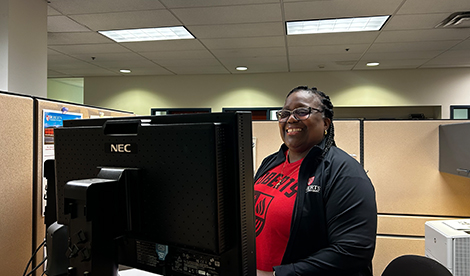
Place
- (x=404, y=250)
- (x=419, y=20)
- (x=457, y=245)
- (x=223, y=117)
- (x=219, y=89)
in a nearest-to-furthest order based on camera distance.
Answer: (x=223, y=117)
(x=457, y=245)
(x=404, y=250)
(x=419, y=20)
(x=219, y=89)

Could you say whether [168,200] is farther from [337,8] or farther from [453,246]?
[337,8]

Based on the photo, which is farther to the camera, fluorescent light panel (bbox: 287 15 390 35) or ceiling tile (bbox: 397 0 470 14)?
fluorescent light panel (bbox: 287 15 390 35)

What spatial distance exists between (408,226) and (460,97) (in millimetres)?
4313

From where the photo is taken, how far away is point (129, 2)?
2.89 metres

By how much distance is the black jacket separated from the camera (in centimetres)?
97

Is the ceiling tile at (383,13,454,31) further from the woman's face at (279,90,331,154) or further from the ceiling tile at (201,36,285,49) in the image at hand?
the woman's face at (279,90,331,154)

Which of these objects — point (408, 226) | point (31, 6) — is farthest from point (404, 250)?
point (31, 6)

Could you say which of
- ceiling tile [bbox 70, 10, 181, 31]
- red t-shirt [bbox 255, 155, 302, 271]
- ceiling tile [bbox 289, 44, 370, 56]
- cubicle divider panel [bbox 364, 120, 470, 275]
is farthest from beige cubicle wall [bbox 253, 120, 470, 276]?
ceiling tile [bbox 289, 44, 370, 56]

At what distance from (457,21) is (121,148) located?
3.73m

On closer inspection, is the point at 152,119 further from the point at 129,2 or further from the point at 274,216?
the point at 129,2

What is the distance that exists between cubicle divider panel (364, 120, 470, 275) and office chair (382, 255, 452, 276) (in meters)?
1.07

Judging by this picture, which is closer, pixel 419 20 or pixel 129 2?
pixel 129 2

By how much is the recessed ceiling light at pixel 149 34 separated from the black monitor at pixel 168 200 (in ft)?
10.2

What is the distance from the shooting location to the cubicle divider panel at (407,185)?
2.12 metres
